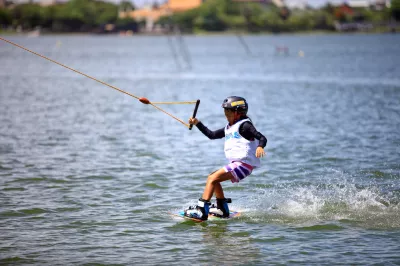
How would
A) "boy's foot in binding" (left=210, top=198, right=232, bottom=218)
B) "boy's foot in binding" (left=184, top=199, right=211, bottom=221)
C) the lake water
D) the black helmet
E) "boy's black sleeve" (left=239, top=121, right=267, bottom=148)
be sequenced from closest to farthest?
the lake water, "boy's black sleeve" (left=239, top=121, right=267, bottom=148), the black helmet, "boy's foot in binding" (left=184, top=199, right=211, bottom=221), "boy's foot in binding" (left=210, top=198, right=232, bottom=218)

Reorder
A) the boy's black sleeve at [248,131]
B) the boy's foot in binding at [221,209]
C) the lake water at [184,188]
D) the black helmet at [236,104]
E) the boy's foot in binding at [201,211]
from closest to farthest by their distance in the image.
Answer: the lake water at [184,188] < the boy's black sleeve at [248,131] < the black helmet at [236,104] < the boy's foot in binding at [201,211] < the boy's foot in binding at [221,209]

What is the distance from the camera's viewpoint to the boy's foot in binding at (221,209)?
12766mm

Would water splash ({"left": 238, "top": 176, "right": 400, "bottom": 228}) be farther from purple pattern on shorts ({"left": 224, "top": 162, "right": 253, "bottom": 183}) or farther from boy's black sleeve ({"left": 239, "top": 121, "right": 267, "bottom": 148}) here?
boy's black sleeve ({"left": 239, "top": 121, "right": 267, "bottom": 148})

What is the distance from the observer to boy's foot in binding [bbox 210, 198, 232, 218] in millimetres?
12766

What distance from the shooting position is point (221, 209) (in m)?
12.8

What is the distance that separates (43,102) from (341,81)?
24462 mm

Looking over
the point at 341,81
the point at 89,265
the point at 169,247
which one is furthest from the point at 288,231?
the point at 341,81

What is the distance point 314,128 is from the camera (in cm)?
2538

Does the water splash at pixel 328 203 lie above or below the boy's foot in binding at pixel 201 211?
below

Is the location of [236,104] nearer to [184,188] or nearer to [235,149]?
[235,149]

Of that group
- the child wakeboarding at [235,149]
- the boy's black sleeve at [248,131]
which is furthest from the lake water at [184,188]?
the boy's black sleeve at [248,131]

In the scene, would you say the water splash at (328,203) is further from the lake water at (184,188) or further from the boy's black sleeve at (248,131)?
the boy's black sleeve at (248,131)

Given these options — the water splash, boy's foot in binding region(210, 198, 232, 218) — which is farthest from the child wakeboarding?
the water splash

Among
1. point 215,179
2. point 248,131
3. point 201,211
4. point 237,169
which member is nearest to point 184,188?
point 201,211
